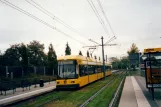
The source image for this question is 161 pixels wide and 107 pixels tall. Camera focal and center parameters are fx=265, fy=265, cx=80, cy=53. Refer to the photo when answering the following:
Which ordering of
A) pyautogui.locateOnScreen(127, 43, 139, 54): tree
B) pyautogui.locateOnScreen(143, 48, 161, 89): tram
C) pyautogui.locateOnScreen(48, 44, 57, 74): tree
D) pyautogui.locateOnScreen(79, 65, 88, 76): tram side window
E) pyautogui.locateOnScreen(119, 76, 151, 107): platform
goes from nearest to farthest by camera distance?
pyautogui.locateOnScreen(119, 76, 151, 107): platform < pyautogui.locateOnScreen(143, 48, 161, 89): tram < pyautogui.locateOnScreen(79, 65, 88, 76): tram side window < pyautogui.locateOnScreen(48, 44, 57, 74): tree < pyautogui.locateOnScreen(127, 43, 139, 54): tree

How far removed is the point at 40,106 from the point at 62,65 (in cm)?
955

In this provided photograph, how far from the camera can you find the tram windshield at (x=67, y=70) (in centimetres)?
2434

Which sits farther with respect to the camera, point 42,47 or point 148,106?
point 42,47

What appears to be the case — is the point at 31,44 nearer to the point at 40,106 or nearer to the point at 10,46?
the point at 10,46

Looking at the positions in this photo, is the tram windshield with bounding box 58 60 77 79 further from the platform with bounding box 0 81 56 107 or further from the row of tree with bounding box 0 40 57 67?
the row of tree with bounding box 0 40 57 67

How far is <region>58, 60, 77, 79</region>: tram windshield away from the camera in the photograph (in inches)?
958

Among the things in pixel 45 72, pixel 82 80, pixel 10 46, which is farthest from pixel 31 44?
pixel 82 80

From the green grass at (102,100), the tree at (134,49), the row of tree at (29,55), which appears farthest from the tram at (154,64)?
the tree at (134,49)

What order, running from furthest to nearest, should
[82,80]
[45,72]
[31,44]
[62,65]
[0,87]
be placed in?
1. [31,44]
2. [45,72]
3. [82,80]
4. [62,65]
5. [0,87]

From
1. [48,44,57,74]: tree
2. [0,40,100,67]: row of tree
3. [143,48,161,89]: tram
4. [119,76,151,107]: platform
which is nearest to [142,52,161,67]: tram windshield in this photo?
[143,48,161,89]: tram

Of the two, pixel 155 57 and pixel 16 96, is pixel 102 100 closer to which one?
pixel 155 57

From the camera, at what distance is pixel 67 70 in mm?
24500

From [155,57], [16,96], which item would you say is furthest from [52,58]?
[155,57]

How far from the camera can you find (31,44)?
9538 centimetres
